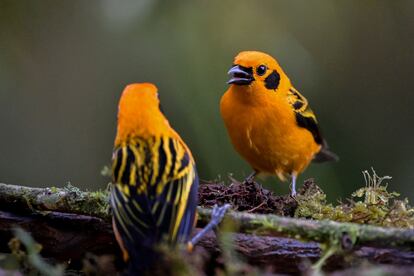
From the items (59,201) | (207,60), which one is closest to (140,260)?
(59,201)

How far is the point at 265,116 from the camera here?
6422mm

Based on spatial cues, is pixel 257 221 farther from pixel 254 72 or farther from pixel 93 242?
pixel 254 72

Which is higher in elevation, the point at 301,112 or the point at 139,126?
the point at 139,126

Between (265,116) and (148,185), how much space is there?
9.58ft

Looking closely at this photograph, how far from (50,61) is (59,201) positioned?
4.50 meters

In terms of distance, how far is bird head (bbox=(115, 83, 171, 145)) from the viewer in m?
4.11

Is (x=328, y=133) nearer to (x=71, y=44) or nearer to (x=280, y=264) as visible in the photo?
(x=71, y=44)

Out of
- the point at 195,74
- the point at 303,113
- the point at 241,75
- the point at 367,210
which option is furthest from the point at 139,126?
the point at 303,113

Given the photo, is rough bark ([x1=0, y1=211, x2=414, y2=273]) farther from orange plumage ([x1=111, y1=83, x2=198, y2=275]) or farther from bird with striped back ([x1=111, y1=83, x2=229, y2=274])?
orange plumage ([x1=111, y1=83, x2=198, y2=275])

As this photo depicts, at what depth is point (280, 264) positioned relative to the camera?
3.71 metres

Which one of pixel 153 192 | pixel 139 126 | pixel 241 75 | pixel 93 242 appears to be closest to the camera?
pixel 153 192

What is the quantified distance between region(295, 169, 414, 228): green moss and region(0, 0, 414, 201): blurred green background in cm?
252

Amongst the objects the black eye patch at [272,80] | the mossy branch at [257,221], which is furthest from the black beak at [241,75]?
the mossy branch at [257,221]

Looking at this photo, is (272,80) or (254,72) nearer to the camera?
(254,72)
